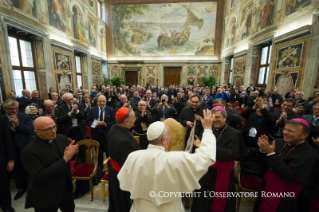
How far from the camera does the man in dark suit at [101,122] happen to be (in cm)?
395

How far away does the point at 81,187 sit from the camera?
129 inches

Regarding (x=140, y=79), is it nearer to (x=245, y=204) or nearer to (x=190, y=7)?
(x=190, y=7)

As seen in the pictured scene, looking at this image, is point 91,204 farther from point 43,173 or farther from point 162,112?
point 162,112

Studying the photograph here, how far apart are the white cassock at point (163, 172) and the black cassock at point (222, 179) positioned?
1041mm

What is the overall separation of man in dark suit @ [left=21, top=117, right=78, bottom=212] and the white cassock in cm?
102

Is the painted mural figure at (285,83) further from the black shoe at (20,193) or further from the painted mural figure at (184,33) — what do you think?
the painted mural figure at (184,33)

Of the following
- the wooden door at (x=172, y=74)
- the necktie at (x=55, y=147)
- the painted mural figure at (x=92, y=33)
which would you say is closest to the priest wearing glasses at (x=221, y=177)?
the necktie at (x=55, y=147)

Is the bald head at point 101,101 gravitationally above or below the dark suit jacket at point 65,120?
above

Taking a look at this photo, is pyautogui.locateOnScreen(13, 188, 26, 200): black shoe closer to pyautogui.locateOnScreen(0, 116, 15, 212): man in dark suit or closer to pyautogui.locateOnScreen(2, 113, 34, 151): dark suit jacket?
pyautogui.locateOnScreen(0, 116, 15, 212): man in dark suit

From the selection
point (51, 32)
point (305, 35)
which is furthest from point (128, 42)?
point (305, 35)

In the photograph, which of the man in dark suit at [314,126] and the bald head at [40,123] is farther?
the man in dark suit at [314,126]

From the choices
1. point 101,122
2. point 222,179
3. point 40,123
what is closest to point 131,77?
point 101,122

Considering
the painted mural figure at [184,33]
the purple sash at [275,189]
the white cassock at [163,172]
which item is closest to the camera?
the white cassock at [163,172]

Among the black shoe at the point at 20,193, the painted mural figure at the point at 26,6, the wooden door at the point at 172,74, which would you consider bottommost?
the black shoe at the point at 20,193
